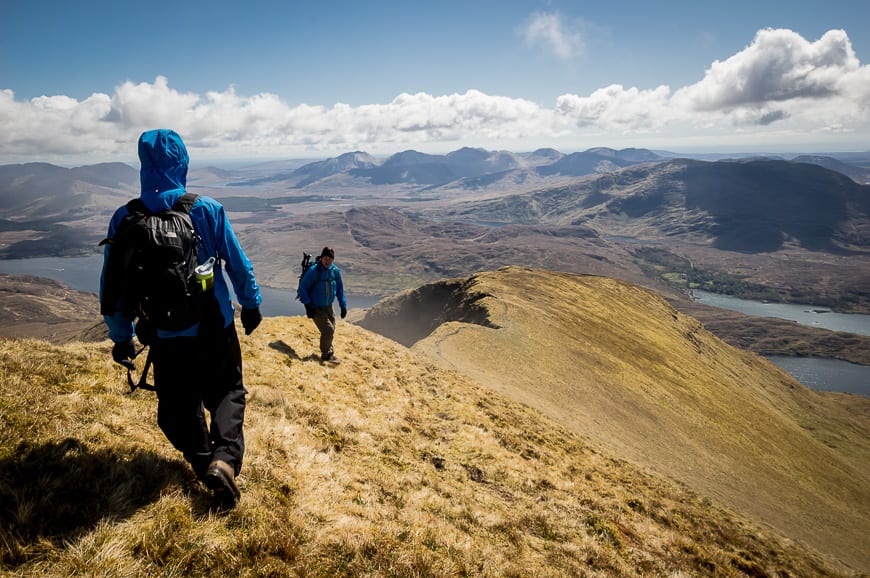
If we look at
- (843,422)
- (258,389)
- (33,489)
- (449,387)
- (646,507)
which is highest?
(33,489)

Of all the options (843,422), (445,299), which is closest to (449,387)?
(445,299)

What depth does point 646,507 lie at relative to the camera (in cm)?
1398

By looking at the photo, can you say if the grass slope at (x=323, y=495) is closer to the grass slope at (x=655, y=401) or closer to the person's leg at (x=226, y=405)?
the person's leg at (x=226, y=405)

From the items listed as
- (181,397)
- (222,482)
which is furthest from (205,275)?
(222,482)

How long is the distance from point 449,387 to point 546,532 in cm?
1098

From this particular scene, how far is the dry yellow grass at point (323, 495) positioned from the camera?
187 inches

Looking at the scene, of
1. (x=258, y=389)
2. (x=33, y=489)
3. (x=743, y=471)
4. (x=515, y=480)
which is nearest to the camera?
(x=33, y=489)

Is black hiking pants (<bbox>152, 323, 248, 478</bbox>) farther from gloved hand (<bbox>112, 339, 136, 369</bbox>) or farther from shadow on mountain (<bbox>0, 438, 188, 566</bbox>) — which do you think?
shadow on mountain (<bbox>0, 438, 188, 566</bbox>)

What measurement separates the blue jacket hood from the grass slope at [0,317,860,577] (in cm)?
377

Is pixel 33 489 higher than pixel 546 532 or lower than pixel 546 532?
higher

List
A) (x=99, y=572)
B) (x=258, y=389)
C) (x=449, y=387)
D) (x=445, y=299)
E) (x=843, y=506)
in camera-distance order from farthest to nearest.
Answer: (x=445, y=299) < (x=843, y=506) < (x=449, y=387) < (x=258, y=389) < (x=99, y=572)

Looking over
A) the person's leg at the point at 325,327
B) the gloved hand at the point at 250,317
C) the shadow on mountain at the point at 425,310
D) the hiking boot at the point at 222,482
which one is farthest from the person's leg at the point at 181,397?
the shadow on mountain at the point at 425,310

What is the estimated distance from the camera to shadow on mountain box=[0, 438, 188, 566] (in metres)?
4.29

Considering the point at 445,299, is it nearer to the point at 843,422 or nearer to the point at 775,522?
the point at 775,522
